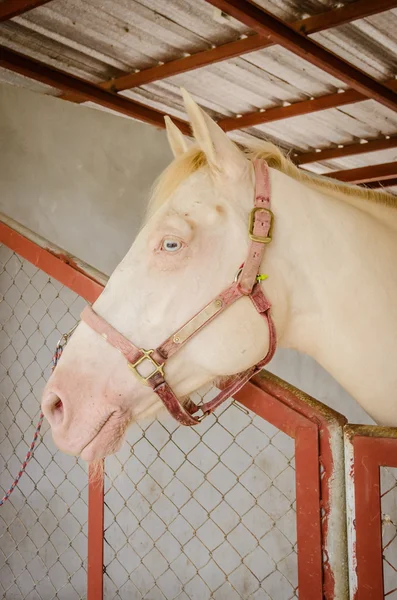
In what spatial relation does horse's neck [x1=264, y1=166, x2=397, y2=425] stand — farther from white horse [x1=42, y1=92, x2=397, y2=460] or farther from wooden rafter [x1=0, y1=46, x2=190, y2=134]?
wooden rafter [x1=0, y1=46, x2=190, y2=134]

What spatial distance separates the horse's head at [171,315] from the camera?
1.49 metres

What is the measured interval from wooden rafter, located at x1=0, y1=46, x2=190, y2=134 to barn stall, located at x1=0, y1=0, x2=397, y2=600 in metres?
0.01

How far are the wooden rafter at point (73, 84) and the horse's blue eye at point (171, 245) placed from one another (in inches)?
98.4

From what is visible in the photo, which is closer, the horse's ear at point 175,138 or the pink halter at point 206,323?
the pink halter at point 206,323

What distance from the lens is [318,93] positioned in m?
3.78

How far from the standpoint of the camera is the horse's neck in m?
1.62

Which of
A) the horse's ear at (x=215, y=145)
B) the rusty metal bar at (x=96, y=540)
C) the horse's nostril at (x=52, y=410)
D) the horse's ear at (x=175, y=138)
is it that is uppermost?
the horse's ear at (x=175, y=138)

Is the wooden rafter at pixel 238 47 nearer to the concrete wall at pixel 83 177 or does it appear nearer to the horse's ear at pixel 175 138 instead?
the concrete wall at pixel 83 177

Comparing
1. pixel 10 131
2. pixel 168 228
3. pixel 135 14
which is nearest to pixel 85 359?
pixel 168 228

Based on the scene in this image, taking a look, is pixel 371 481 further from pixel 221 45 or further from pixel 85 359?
pixel 221 45

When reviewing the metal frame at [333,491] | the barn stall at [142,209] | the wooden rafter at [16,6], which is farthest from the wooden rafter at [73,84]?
the metal frame at [333,491]

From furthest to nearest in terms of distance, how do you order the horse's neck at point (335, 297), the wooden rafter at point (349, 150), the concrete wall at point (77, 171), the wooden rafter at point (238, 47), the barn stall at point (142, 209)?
1. the wooden rafter at point (349, 150)
2. the concrete wall at point (77, 171)
3. the barn stall at point (142, 209)
4. the wooden rafter at point (238, 47)
5. the horse's neck at point (335, 297)

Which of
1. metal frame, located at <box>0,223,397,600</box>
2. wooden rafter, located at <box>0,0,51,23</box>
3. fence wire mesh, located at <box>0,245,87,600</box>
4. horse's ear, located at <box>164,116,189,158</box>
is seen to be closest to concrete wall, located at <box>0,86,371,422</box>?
fence wire mesh, located at <box>0,245,87,600</box>

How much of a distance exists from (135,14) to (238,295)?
2072 mm
